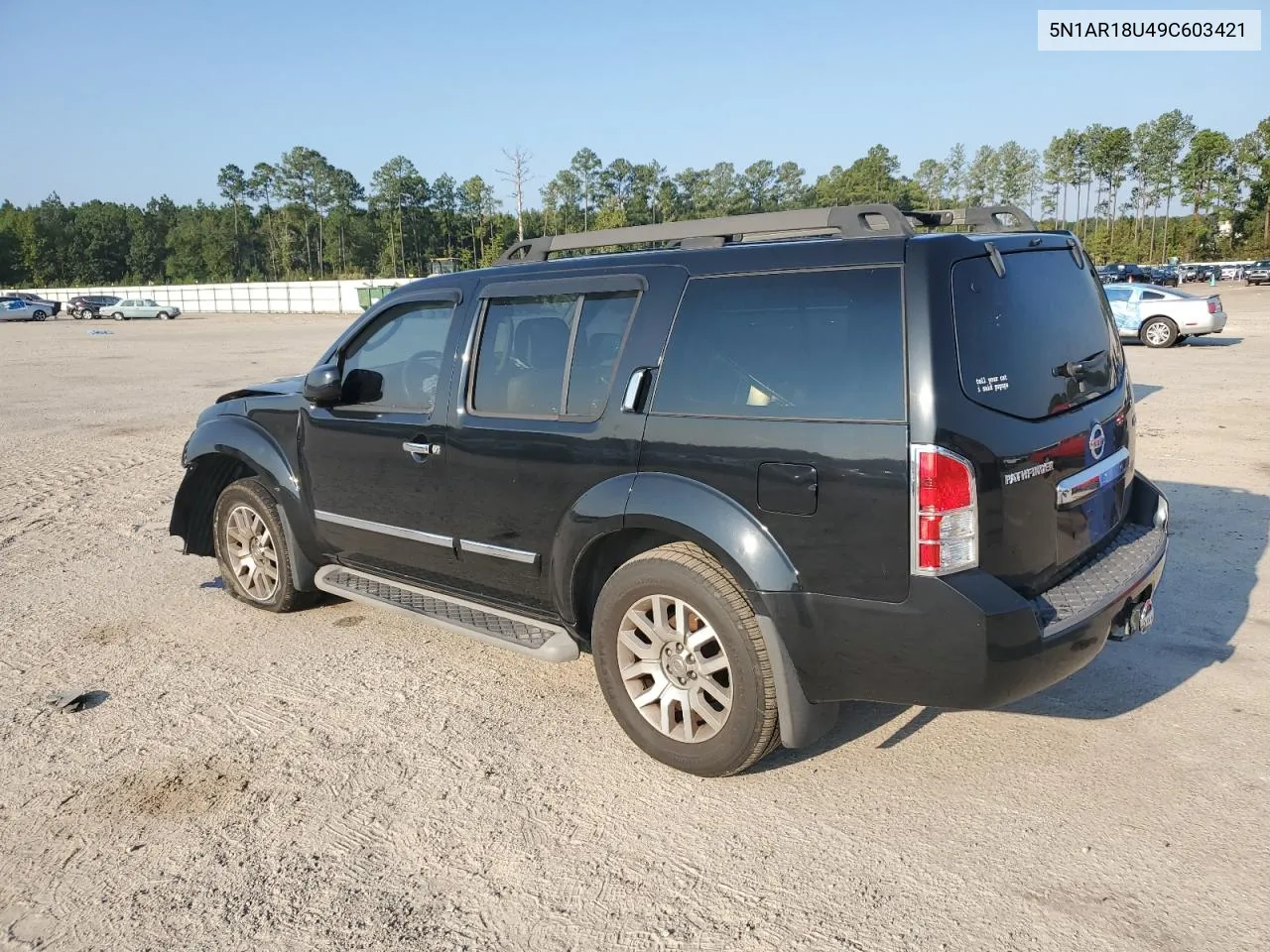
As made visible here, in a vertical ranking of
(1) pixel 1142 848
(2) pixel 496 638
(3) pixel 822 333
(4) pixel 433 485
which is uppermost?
(3) pixel 822 333

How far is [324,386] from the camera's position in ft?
15.8

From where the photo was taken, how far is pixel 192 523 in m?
5.89

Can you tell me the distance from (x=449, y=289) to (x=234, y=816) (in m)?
2.51

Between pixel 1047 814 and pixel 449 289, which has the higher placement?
pixel 449 289

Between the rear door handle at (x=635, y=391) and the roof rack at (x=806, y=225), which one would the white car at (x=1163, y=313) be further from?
the rear door handle at (x=635, y=391)

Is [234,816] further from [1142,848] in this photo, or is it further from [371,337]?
[1142,848]

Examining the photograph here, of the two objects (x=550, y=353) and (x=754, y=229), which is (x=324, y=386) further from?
(x=754, y=229)

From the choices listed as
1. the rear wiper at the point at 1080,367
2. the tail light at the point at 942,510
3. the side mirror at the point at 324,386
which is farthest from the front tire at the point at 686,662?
the side mirror at the point at 324,386

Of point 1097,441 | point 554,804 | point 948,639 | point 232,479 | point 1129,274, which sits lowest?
point 554,804

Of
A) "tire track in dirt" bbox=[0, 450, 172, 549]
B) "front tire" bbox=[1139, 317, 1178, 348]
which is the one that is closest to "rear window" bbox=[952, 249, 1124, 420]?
"tire track in dirt" bbox=[0, 450, 172, 549]

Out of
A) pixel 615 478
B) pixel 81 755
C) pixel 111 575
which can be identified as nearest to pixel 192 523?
pixel 111 575

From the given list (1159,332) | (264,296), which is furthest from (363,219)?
(1159,332)

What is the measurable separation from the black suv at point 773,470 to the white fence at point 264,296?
2197 inches

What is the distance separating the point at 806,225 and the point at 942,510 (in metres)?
1.30
